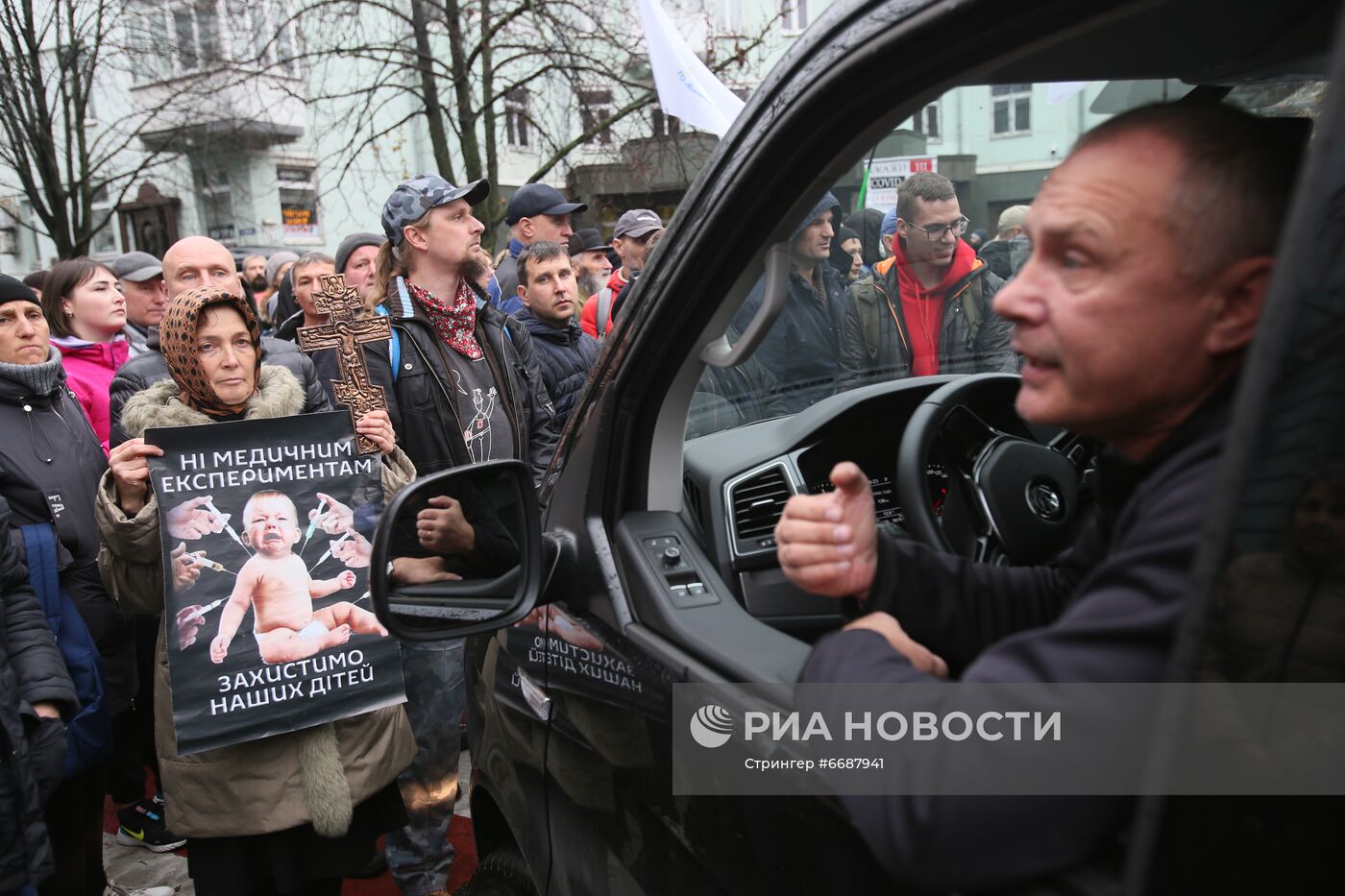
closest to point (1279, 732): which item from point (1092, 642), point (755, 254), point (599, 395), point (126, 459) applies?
point (1092, 642)

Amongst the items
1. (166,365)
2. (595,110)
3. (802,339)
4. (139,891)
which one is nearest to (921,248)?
(802,339)

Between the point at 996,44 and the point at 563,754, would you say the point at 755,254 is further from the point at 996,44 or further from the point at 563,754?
the point at 563,754

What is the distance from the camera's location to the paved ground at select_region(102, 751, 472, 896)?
4.02m

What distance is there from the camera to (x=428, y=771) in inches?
144

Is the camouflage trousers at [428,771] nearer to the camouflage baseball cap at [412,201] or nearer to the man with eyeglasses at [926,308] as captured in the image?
the camouflage baseball cap at [412,201]

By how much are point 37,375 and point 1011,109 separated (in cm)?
334

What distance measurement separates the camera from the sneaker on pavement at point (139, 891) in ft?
12.7

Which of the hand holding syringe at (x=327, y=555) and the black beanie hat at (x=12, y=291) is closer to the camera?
→ the hand holding syringe at (x=327, y=555)

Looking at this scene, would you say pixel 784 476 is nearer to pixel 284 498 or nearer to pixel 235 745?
pixel 284 498

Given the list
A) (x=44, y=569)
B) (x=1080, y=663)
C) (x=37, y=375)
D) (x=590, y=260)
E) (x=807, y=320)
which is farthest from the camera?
(x=590, y=260)

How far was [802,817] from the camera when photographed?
1191 mm

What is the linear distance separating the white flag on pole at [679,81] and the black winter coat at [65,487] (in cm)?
245

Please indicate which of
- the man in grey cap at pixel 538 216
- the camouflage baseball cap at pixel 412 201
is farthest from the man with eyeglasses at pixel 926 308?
the man in grey cap at pixel 538 216

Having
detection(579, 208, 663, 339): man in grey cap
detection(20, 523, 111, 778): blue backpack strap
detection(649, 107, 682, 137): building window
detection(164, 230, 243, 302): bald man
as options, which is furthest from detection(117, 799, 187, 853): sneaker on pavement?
detection(649, 107, 682, 137): building window
